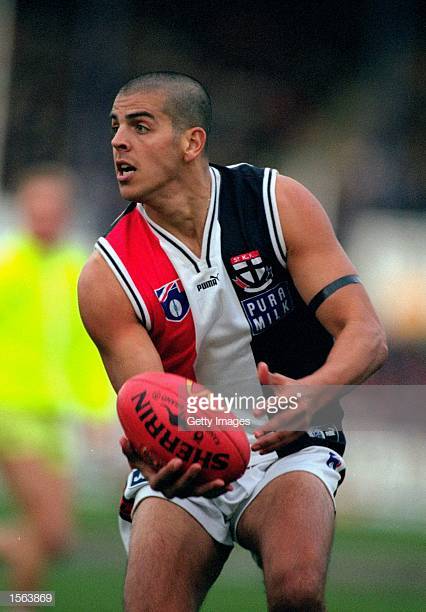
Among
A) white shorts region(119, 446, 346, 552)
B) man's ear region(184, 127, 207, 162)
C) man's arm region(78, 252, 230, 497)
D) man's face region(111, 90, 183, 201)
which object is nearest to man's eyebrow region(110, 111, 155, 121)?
man's face region(111, 90, 183, 201)

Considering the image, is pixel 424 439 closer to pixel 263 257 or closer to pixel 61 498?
pixel 61 498

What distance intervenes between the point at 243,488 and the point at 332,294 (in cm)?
71

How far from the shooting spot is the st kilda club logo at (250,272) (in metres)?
3.92

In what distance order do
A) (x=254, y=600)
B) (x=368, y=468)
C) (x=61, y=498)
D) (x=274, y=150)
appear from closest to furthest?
1. (x=61, y=498)
2. (x=254, y=600)
3. (x=368, y=468)
4. (x=274, y=150)

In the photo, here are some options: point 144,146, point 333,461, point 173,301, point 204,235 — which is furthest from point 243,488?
point 144,146

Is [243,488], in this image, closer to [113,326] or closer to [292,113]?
[113,326]

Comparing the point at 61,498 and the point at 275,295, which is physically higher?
the point at 275,295

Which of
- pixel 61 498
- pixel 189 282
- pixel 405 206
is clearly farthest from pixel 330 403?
pixel 405 206

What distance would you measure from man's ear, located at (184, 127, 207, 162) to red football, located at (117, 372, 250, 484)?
908mm

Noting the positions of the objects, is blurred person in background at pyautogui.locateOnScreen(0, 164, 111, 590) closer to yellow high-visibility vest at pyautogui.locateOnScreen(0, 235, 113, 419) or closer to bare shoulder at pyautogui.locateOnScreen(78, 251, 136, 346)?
yellow high-visibility vest at pyautogui.locateOnScreen(0, 235, 113, 419)

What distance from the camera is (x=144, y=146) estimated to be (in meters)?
3.95

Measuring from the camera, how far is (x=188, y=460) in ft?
11.2

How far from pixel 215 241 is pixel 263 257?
187 millimetres

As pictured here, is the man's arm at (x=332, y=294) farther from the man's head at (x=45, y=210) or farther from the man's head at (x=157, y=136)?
the man's head at (x=45, y=210)
